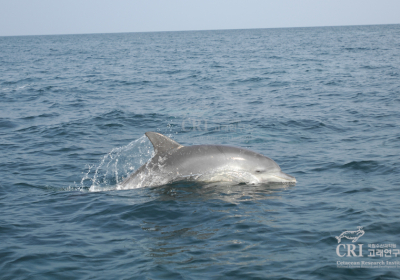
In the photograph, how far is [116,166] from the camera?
12852 millimetres

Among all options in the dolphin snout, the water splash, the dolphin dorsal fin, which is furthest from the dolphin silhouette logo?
the water splash

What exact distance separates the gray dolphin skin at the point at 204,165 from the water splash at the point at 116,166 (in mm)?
1492

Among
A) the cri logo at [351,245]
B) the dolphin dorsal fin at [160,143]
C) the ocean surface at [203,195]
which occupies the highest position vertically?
the dolphin dorsal fin at [160,143]

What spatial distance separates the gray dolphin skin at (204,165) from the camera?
32.9ft

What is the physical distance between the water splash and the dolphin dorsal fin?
182 centimetres

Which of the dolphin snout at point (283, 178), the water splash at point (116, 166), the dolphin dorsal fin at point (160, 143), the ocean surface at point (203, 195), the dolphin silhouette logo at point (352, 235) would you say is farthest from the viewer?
the water splash at point (116, 166)

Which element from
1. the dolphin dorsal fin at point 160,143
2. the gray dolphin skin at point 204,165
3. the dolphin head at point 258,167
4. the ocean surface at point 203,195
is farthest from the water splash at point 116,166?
the dolphin head at point 258,167

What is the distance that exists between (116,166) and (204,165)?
12.8 ft

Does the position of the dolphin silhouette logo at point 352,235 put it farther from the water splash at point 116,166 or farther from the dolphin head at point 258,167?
the water splash at point 116,166

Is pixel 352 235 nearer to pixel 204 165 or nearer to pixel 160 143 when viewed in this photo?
pixel 204 165

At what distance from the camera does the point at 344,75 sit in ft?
106

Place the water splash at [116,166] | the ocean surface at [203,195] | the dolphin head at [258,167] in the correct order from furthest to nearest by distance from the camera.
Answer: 1. the water splash at [116,166]
2. the dolphin head at [258,167]
3. the ocean surface at [203,195]

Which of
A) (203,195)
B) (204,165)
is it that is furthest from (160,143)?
(203,195)

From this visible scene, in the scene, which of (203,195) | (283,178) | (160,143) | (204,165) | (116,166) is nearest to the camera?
(203,195)
